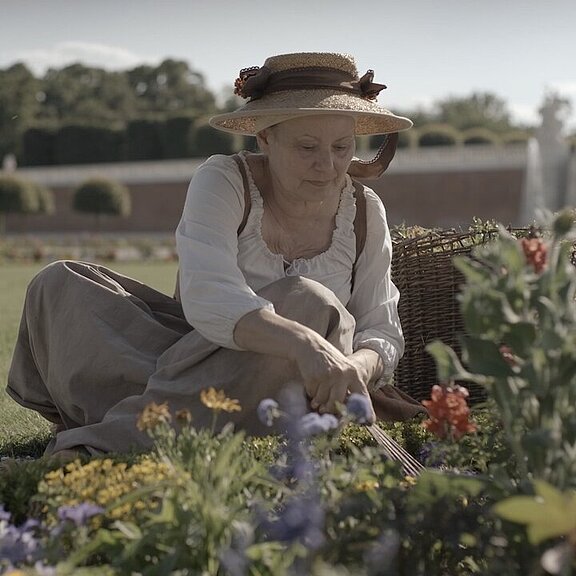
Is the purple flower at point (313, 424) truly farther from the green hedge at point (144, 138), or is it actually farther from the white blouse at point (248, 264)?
the green hedge at point (144, 138)

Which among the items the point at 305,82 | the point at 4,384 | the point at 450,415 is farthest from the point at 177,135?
the point at 450,415

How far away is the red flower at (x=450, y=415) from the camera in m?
2.20

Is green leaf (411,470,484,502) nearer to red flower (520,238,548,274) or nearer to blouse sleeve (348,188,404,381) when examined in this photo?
red flower (520,238,548,274)

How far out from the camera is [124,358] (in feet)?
10.5

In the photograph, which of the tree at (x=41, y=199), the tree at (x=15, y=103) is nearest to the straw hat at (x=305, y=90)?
the tree at (x=41, y=199)

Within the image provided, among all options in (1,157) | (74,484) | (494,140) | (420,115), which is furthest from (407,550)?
(420,115)

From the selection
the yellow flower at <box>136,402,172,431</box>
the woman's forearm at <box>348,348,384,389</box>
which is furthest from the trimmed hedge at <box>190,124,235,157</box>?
the yellow flower at <box>136,402,172,431</box>

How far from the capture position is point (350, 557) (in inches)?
70.8

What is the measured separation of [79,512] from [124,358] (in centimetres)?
131

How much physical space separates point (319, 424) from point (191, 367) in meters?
1.16

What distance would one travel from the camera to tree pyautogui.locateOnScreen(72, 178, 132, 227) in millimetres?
34875

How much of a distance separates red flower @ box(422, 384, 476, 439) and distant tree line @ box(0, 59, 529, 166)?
133ft

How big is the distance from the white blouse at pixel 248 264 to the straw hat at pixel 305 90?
0.69 ft

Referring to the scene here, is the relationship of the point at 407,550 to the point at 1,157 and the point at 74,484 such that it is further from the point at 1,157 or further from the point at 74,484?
the point at 1,157
